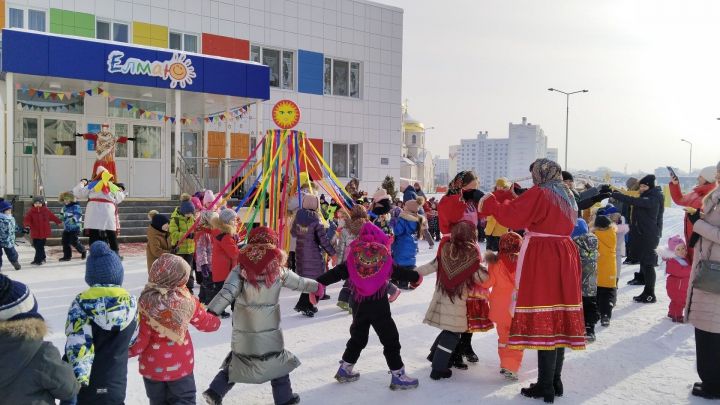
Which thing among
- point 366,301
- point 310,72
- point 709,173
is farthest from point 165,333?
point 310,72

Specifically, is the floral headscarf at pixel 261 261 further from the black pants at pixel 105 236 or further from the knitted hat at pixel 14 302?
the black pants at pixel 105 236

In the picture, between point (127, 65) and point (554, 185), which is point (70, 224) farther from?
point (554, 185)

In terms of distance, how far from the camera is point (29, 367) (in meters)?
2.65

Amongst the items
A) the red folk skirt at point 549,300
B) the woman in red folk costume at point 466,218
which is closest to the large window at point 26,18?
the woman in red folk costume at point 466,218

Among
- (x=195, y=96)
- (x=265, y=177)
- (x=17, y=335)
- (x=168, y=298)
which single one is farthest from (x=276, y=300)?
(x=195, y=96)

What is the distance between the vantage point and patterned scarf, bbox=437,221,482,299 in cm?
486

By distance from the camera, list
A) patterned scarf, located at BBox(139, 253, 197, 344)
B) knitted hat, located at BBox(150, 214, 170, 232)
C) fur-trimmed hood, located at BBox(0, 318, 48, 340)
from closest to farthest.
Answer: fur-trimmed hood, located at BBox(0, 318, 48, 340)
patterned scarf, located at BBox(139, 253, 197, 344)
knitted hat, located at BBox(150, 214, 170, 232)

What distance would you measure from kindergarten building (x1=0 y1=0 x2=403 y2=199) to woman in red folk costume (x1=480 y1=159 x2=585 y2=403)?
533 centimetres

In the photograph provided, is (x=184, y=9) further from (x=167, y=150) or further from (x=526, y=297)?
(x=526, y=297)

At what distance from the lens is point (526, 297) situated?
446 centimetres

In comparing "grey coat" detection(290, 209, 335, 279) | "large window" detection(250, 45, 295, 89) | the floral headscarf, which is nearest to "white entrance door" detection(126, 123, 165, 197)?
"large window" detection(250, 45, 295, 89)

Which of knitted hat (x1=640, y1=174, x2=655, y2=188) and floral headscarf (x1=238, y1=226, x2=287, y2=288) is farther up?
knitted hat (x1=640, y1=174, x2=655, y2=188)

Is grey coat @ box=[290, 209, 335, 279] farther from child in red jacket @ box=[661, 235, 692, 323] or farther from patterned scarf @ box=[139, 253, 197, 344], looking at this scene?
child in red jacket @ box=[661, 235, 692, 323]

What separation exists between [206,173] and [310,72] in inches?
219
